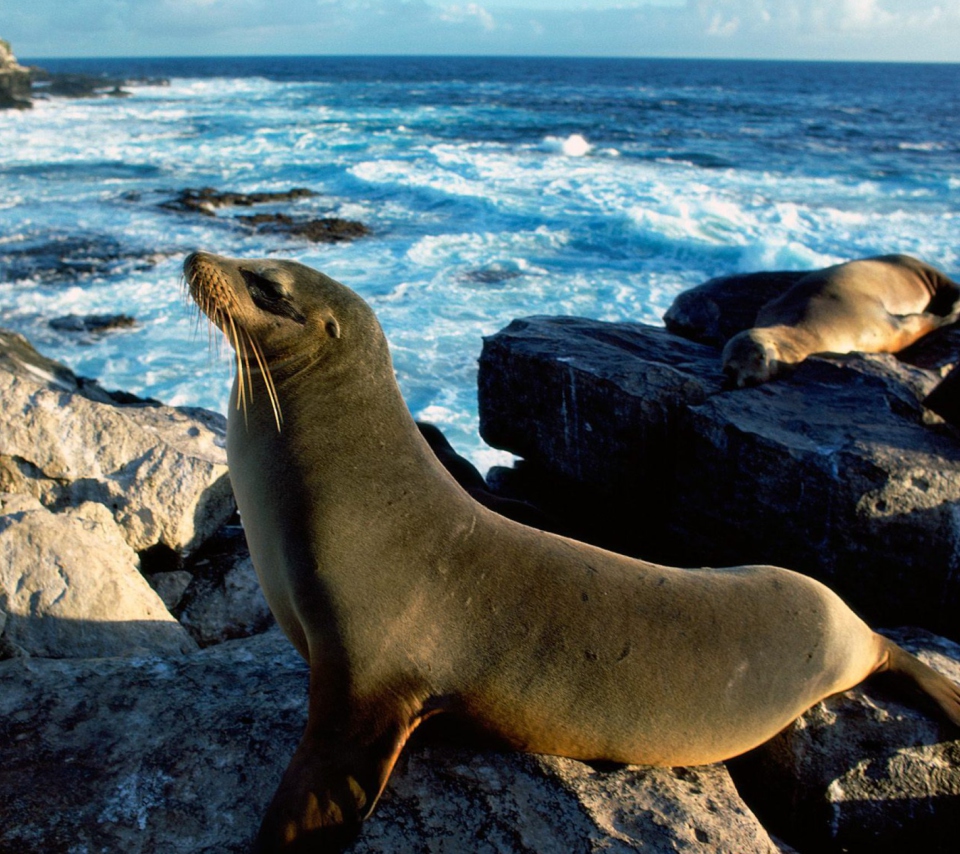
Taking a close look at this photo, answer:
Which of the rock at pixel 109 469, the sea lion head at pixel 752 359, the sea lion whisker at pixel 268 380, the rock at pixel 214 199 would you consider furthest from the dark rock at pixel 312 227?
the sea lion whisker at pixel 268 380

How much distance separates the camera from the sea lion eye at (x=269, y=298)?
3135 millimetres

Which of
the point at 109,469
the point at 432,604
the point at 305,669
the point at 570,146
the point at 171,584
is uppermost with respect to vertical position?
the point at 432,604

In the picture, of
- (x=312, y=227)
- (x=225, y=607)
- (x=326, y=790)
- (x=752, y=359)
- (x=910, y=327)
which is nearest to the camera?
(x=326, y=790)

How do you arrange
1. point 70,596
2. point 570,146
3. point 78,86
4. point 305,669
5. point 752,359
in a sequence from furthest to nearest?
point 78,86, point 570,146, point 752,359, point 70,596, point 305,669

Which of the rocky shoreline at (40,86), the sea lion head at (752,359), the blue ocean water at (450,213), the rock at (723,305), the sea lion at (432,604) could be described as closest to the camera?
the sea lion at (432,604)

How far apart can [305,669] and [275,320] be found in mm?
1292

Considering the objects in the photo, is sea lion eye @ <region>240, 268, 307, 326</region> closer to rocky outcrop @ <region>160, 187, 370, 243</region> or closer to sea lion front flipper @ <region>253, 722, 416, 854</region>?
sea lion front flipper @ <region>253, 722, 416, 854</region>

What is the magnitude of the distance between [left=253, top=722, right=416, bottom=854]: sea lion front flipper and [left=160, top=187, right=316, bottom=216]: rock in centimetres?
1802

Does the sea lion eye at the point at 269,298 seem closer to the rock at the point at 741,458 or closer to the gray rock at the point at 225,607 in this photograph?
the gray rock at the point at 225,607

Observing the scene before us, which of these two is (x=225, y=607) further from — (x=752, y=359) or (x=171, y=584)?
(x=752, y=359)

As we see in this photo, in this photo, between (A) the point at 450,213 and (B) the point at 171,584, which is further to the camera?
(A) the point at 450,213

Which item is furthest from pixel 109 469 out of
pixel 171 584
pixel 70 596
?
pixel 70 596

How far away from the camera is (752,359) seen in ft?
20.5

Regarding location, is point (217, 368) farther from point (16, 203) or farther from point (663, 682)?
point (16, 203)
